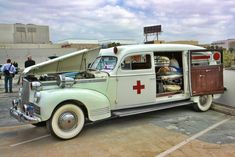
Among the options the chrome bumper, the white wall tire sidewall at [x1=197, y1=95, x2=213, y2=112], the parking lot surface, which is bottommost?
the parking lot surface

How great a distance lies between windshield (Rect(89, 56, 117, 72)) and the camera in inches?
309

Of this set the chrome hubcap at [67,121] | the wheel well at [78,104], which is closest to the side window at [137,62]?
the wheel well at [78,104]

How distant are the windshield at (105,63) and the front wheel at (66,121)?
1.61 m

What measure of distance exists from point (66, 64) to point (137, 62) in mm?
1899

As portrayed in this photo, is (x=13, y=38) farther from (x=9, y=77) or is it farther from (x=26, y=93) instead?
(x=26, y=93)

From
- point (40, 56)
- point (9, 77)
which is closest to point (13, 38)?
→ point (40, 56)

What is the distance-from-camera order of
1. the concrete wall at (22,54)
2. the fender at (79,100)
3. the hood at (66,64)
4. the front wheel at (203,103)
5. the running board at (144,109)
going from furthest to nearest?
the concrete wall at (22,54) < the front wheel at (203,103) < the hood at (66,64) < the running board at (144,109) < the fender at (79,100)

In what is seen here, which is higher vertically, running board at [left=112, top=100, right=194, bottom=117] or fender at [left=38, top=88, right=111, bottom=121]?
fender at [left=38, top=88, right=111, bottom=121]

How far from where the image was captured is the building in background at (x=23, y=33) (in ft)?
244

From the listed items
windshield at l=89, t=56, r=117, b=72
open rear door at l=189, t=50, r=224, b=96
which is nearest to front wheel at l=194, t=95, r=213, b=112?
open rear door at l=189, t=50, r=224, b=96

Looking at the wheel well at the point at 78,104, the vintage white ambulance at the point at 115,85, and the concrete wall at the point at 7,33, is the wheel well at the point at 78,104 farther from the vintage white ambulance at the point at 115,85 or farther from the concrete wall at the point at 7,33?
the concrete wall at the point at 7,33

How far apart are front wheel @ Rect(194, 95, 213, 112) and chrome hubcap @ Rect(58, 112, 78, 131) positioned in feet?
12.9

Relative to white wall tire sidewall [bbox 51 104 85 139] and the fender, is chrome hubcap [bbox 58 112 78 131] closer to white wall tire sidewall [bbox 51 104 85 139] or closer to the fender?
white wall tire sidewall [bbox 51 104 85 139]

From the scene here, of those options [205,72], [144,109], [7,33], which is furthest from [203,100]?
[7,33]
